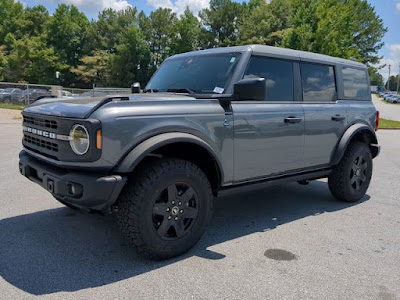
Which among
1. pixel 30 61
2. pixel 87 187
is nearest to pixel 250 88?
pixel 87 187

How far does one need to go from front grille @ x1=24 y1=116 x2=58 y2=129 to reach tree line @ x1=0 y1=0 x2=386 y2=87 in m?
43.9

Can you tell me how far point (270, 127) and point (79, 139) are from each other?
6.74ft

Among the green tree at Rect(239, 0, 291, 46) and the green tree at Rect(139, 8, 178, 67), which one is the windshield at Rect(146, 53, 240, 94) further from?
the green tree at Rect(139, 8, 178, 67)

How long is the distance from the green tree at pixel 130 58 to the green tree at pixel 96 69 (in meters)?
1.72

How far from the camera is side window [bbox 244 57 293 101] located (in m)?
4.34

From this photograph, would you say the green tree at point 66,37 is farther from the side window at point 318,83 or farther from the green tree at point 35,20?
the side window at point 318,83

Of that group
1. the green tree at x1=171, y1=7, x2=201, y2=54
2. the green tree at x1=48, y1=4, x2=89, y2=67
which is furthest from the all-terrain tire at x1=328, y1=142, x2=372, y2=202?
the green tree at x1=48, y1=4, x2=89, y2=67

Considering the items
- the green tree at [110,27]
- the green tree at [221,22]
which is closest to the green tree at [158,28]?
the green tree at [110,27]

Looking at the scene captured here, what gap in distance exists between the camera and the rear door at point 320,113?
484 centimetres

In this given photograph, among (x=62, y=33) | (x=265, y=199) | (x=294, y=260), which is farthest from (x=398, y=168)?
(x=62, y=33)

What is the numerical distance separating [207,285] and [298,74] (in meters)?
2.83

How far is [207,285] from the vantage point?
3127 millimetres

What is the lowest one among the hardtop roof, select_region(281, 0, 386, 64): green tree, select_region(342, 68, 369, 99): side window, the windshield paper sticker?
the windshield paper sticker

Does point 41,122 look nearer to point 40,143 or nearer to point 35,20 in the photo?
point 40,143
